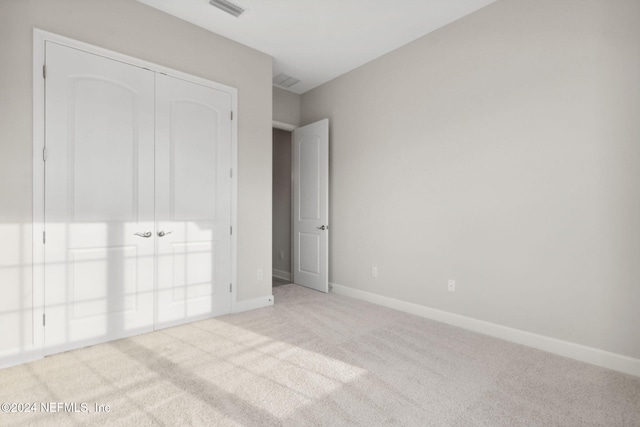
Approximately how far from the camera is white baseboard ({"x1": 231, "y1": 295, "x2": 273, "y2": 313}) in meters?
3.49

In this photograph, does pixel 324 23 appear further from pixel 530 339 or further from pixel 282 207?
pixel 530 339

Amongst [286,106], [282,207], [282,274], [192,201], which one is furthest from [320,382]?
[286,106]

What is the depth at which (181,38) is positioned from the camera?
10.2ft

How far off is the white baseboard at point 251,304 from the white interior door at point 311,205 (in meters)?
0.93

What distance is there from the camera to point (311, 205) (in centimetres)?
459

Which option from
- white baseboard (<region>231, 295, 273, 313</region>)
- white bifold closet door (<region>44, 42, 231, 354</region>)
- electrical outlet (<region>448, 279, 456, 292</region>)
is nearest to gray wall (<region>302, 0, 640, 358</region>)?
electrical outlet (<region>448, 279, 456, 292</region>)

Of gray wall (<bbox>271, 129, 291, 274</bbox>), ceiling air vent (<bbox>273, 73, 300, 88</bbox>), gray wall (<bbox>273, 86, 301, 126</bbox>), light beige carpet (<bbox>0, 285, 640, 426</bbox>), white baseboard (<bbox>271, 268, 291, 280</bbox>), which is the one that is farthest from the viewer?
gray wall (<bbox>271, 129, 291, 274</bbox>)

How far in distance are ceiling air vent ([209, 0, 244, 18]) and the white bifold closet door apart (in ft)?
2.44

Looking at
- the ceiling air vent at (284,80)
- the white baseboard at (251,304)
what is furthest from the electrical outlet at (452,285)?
the ceiling air vent at (284,80)

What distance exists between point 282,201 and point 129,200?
2.95 meters

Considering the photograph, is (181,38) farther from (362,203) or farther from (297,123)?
(362,203)

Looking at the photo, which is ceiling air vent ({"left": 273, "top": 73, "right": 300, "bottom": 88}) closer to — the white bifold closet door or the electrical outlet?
the white bifold closet door

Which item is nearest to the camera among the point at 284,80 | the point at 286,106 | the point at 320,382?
the point at 320,382

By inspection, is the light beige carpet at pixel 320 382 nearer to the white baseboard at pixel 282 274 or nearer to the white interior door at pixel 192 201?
the white interior door at pixel 192 201
